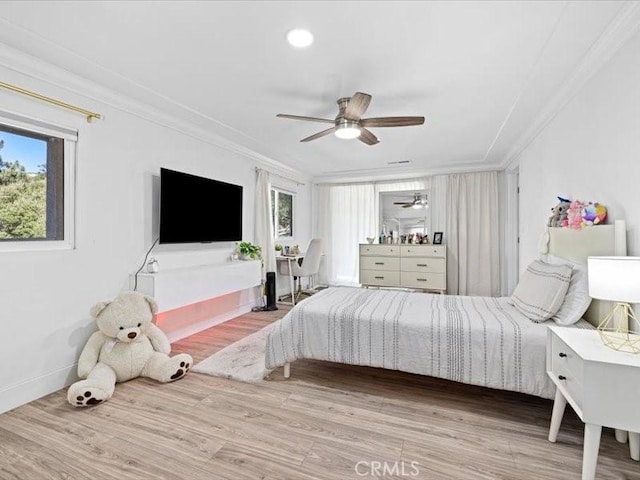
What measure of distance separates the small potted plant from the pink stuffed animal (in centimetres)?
344

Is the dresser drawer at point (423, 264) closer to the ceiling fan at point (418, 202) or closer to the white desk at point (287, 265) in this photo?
the ceiling fan at point (418, 202)

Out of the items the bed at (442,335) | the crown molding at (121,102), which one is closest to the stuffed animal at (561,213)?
the bed at (442,335)

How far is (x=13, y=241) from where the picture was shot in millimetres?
2125

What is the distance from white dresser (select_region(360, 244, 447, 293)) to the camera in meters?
5.41

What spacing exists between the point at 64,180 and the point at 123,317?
1.14 m

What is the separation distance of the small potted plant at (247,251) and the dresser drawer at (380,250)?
2299 mm

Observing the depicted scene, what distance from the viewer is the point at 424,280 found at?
5492mm

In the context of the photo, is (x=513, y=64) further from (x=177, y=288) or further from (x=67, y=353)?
(x=67, y=353)

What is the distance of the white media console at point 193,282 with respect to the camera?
285 centimetres

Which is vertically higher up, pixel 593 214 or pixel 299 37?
pixel 299 37

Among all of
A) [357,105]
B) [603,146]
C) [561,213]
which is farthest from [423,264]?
[357,105]

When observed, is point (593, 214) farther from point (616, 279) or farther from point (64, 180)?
point (64, 180)

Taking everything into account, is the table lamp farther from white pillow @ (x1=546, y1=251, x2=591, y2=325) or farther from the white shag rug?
the white shag rug

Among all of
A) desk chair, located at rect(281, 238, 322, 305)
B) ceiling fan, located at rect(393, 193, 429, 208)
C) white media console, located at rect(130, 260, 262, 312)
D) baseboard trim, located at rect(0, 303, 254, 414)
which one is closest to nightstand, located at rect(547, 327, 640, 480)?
white media console, located at rect(130, 260, 262, 312)
